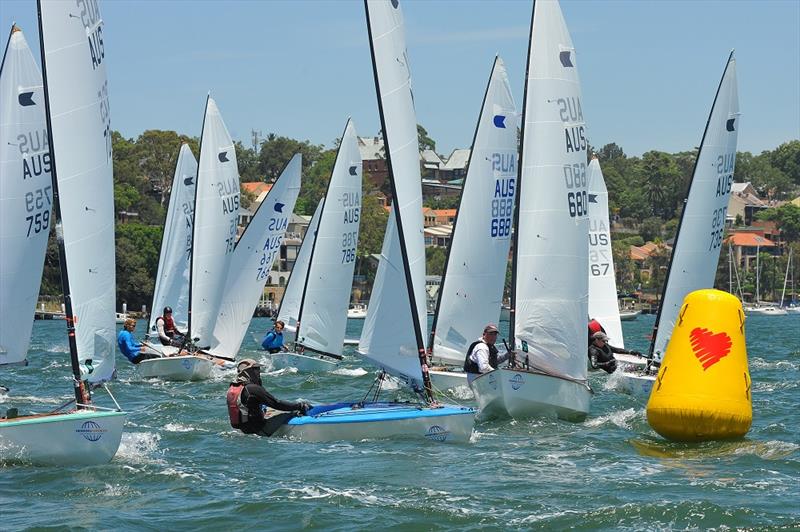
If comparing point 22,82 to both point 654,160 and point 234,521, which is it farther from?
point 654,160

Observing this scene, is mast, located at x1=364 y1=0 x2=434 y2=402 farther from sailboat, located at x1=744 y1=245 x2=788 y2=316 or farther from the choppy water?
sailboat, located at x1=744 y1=245 x2=788 y2=316

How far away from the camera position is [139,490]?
45.1 feet

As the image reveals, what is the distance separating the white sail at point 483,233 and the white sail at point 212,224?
6.55 meters

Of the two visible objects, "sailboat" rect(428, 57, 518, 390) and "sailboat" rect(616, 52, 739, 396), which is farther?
"sailboat" rect(616, 52, 739, 396)

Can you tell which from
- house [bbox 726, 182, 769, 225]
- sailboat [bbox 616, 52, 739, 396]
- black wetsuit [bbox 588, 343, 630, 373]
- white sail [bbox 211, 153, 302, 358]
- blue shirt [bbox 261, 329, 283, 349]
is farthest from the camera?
house [bbox 726, 182, 769, 225]

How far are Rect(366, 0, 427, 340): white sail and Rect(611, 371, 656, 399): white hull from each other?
734 centimetres

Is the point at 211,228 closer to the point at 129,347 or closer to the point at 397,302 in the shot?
the point at 129,347

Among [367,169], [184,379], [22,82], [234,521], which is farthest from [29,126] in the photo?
[367,169]

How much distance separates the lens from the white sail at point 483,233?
23.7m

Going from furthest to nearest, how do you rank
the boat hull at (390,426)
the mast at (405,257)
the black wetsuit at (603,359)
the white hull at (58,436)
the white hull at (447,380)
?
the black wetsuit at (603,359) < the white hull at (447,380) < the mast at (405,257) < the boat hull at (390,426) < the white hull at (58,436)

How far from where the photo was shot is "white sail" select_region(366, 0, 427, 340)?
54.6 feet

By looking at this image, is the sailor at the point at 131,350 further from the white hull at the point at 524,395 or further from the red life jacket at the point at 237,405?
the red life jacket at the point at 237,405

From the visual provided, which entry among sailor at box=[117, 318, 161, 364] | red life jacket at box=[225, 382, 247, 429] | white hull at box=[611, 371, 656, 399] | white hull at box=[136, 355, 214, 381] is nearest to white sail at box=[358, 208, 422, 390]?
red life jacket at box=[225, 382, 247, 429]

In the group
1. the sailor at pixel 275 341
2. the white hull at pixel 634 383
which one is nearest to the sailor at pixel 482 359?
the white hull at pixel 634 383
